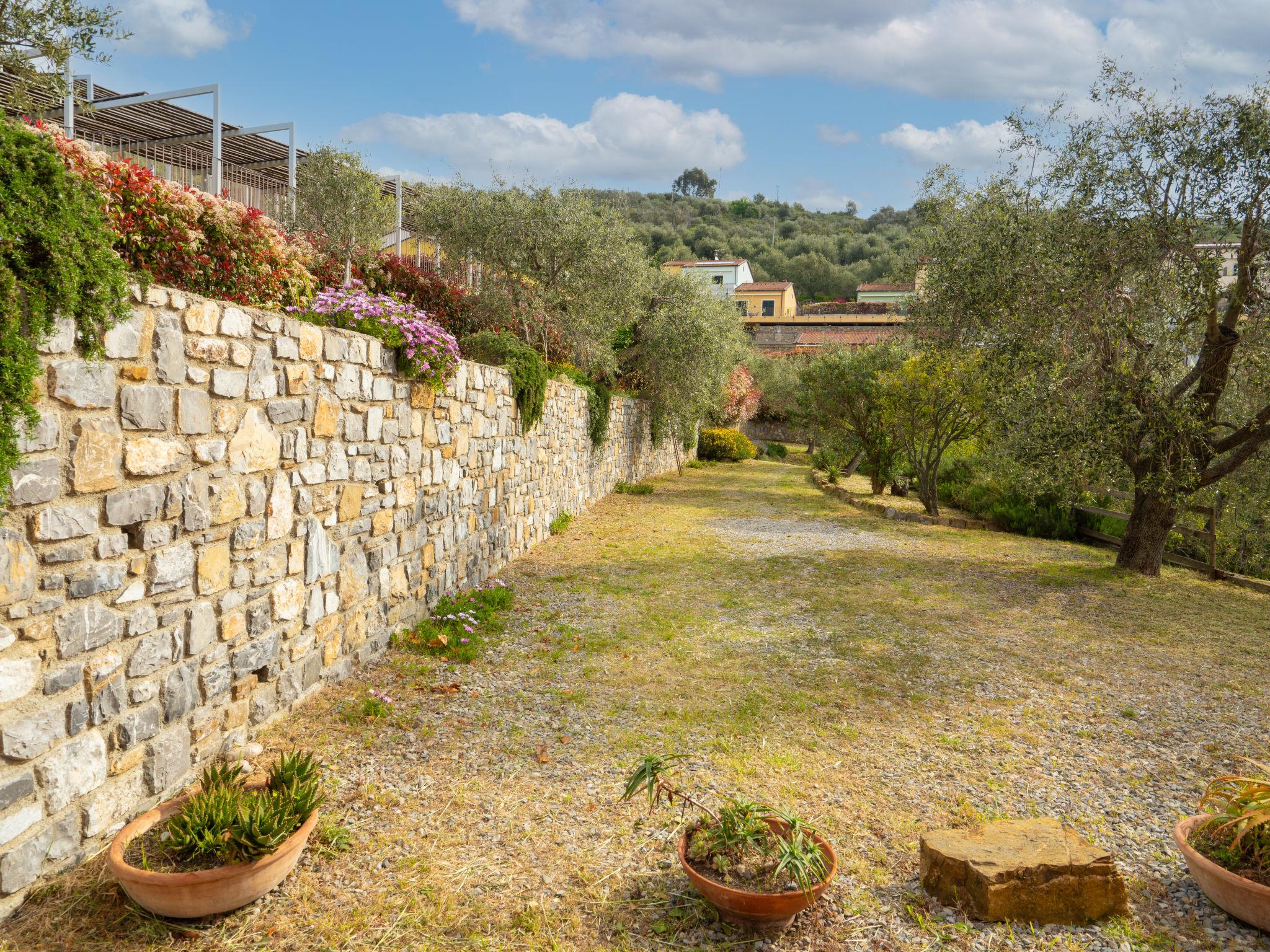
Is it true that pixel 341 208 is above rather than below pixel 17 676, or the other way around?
above

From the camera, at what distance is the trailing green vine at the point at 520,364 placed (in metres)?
8.95

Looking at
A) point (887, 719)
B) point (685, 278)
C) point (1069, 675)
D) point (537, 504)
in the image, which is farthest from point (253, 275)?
point (685, 278)

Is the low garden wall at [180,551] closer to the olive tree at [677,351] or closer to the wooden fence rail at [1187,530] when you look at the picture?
the wooden fence rail at [1187,530]

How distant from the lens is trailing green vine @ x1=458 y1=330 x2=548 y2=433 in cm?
895

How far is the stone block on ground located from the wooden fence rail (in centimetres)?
770

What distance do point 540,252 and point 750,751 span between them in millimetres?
10658

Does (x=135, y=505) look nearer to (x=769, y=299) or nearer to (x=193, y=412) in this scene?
(x=193, y=412)

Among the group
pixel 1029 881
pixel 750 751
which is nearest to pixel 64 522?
pixel 750 751

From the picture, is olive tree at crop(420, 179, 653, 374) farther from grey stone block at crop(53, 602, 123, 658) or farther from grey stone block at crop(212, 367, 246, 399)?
grey stone block at crop(53, 602, 123, 658)

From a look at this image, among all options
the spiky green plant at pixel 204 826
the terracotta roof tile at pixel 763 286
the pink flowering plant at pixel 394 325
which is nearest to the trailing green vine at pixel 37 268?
the spiky green plant at pixel 204 826

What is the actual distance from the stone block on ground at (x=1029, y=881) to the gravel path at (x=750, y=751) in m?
0.07

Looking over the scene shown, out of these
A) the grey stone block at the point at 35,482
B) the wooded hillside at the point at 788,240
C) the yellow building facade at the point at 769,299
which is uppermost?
the wooded hillside at the point at 788,240

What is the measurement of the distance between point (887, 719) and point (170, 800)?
4.02 metres

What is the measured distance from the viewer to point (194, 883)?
2666mm
